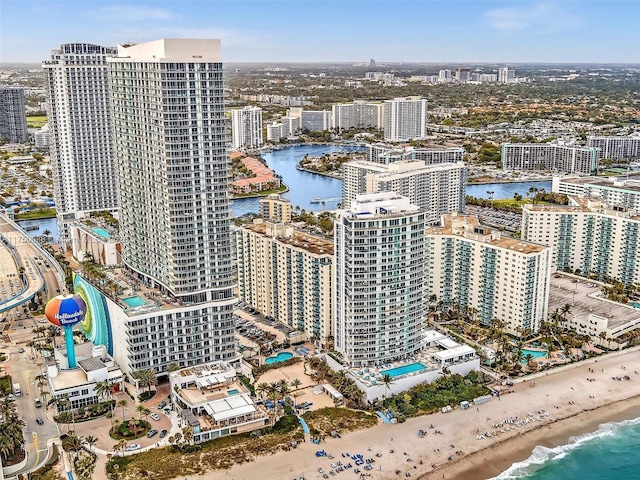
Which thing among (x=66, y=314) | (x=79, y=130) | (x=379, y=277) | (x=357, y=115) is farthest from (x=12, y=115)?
(x=379, y=277)

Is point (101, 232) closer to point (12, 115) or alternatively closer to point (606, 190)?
point (606, 190)

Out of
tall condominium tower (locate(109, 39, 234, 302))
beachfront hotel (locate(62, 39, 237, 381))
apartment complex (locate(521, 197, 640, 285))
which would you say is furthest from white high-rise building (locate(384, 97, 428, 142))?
tall condominium tower (locate(109, 39, 234, 302))

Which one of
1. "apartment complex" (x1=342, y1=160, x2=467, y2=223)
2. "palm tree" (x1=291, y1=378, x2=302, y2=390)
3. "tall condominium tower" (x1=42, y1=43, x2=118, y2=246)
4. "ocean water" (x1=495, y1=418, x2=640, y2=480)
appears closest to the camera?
"ocean water" (x1=495, y1=418, x2=640, y2=480)

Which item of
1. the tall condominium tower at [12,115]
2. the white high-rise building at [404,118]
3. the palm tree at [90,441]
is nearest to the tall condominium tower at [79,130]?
the palm tree at [90,441]

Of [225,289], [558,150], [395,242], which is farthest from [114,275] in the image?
[558,150]

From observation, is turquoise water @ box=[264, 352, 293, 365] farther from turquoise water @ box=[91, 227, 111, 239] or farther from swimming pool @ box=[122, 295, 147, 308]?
turquoise water @ box=[91, 227, 111, 239]

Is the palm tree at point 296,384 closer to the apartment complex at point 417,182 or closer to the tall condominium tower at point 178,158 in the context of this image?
the tall condominium tower at point 178,158
